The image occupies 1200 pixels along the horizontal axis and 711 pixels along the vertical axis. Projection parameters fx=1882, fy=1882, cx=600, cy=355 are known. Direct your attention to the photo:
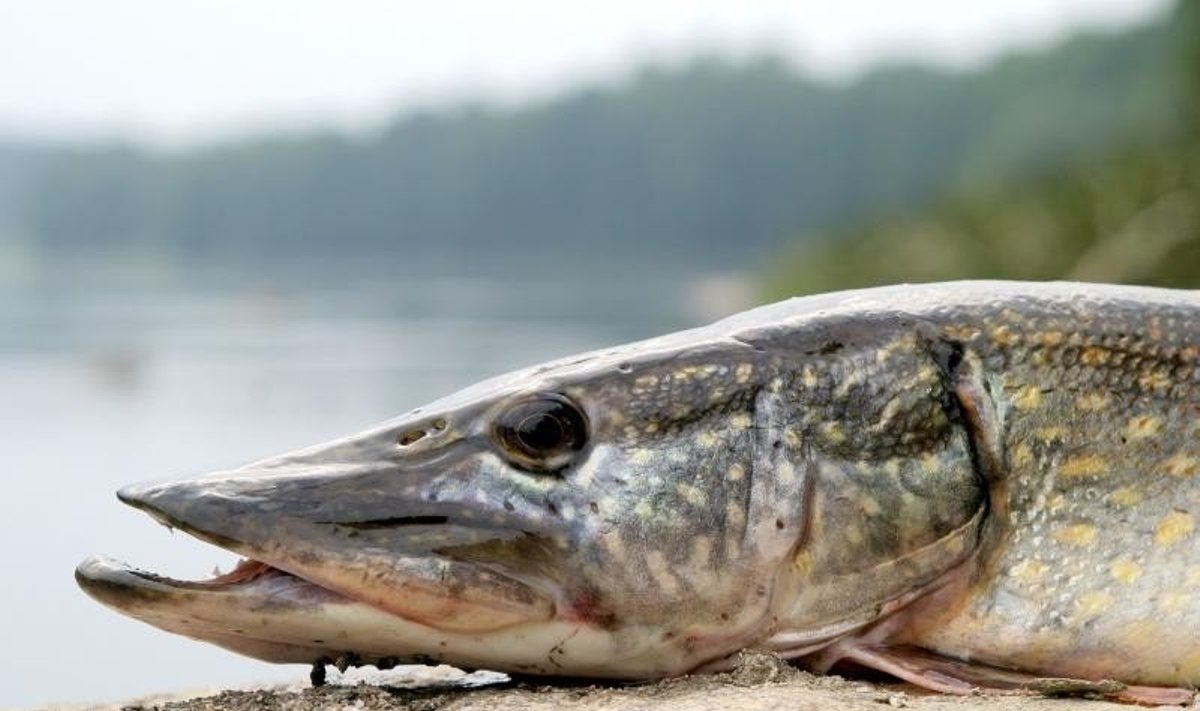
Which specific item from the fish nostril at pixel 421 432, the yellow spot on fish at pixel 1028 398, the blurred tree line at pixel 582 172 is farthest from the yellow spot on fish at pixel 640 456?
the blurred tree line at pixel 582 172

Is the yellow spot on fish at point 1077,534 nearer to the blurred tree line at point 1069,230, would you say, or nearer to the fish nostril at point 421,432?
the fish nostril at point 421,432

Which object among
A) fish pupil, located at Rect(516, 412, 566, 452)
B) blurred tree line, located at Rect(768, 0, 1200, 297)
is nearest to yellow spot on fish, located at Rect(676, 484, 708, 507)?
fish pupil, located at Rect(516, 412, 566, 452)

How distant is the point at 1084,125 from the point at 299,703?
103 metres

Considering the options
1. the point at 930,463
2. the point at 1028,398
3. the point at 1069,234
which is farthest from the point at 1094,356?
the point at 1069,234

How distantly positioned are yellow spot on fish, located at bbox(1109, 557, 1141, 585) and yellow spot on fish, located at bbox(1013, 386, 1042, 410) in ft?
1.38

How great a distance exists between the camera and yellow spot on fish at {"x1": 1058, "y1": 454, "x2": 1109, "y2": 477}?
15.0ft

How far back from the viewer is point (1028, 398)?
4.60m

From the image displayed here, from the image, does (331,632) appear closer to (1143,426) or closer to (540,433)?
(540,433)

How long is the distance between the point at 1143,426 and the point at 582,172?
148 metres

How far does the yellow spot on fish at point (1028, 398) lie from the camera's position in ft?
15.0

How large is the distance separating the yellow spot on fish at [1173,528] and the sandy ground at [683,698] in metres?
0.48

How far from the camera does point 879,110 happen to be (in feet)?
491

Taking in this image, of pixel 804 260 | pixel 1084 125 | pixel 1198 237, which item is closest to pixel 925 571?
pixel 1198 237

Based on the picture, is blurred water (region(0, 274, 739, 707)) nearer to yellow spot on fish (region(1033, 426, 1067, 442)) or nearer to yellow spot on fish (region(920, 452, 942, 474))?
yellow spot on fish (region(920, 452, 942, 474))
